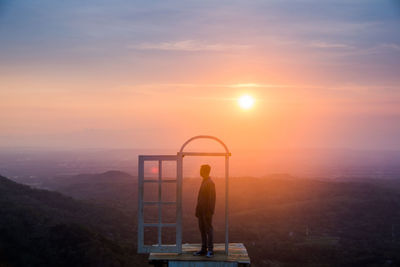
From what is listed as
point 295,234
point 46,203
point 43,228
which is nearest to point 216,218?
point 295,234

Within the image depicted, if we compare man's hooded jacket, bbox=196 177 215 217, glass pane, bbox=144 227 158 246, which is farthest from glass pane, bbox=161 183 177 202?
man's hooded jacket, bbox=196 177 215 217

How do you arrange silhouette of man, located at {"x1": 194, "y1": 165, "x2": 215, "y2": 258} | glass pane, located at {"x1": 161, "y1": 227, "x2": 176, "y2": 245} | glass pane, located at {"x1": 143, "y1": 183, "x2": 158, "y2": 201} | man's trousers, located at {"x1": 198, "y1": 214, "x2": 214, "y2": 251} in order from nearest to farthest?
1. silhouette of man, located at {"x1": 194, "y1": 165, "x2": 215, "y2": 258}
2. man's trousers, located at {"x1": 198, "y1": 214, "x2": 214, "y2": 251}
3. glass pane, located at {"x1": 161, "y1": 227, "x2": 176, "y2": 245}
4. glass pane, located at {"x1": 143, "y1": 183, "x2": 158, "y2": 201}

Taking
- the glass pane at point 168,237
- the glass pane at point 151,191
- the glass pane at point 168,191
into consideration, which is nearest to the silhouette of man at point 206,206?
the glass pane at point 168,237

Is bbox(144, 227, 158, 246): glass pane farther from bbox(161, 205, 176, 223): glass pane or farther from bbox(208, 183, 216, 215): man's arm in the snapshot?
bbox(208, 183, 216, 215): man's arm

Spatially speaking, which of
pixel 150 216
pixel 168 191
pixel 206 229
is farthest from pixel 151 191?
pixel 206 229

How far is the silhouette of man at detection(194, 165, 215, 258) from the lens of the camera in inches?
388

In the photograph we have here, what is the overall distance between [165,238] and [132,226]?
5122 mm

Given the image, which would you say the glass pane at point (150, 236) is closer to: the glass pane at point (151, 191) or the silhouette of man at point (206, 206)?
the silhouette of man at point (206, 206)

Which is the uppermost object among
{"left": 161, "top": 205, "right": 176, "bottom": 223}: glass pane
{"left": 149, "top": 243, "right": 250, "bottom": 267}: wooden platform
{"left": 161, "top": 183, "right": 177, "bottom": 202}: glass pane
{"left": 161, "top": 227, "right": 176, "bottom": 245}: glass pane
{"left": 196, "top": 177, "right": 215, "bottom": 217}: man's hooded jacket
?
{"left": 196, "top": 177, "right": 215, "bottom": 217}: man's hooded jacket

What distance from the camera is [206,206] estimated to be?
32.6 ft

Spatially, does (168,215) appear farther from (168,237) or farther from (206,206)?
(206,206)

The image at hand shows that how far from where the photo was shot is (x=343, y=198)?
161 feet

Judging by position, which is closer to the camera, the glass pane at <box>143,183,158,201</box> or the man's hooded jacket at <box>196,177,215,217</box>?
the man's hooded jacket at <box>196,177,215,217</box>

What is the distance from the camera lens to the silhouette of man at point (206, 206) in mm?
9844
